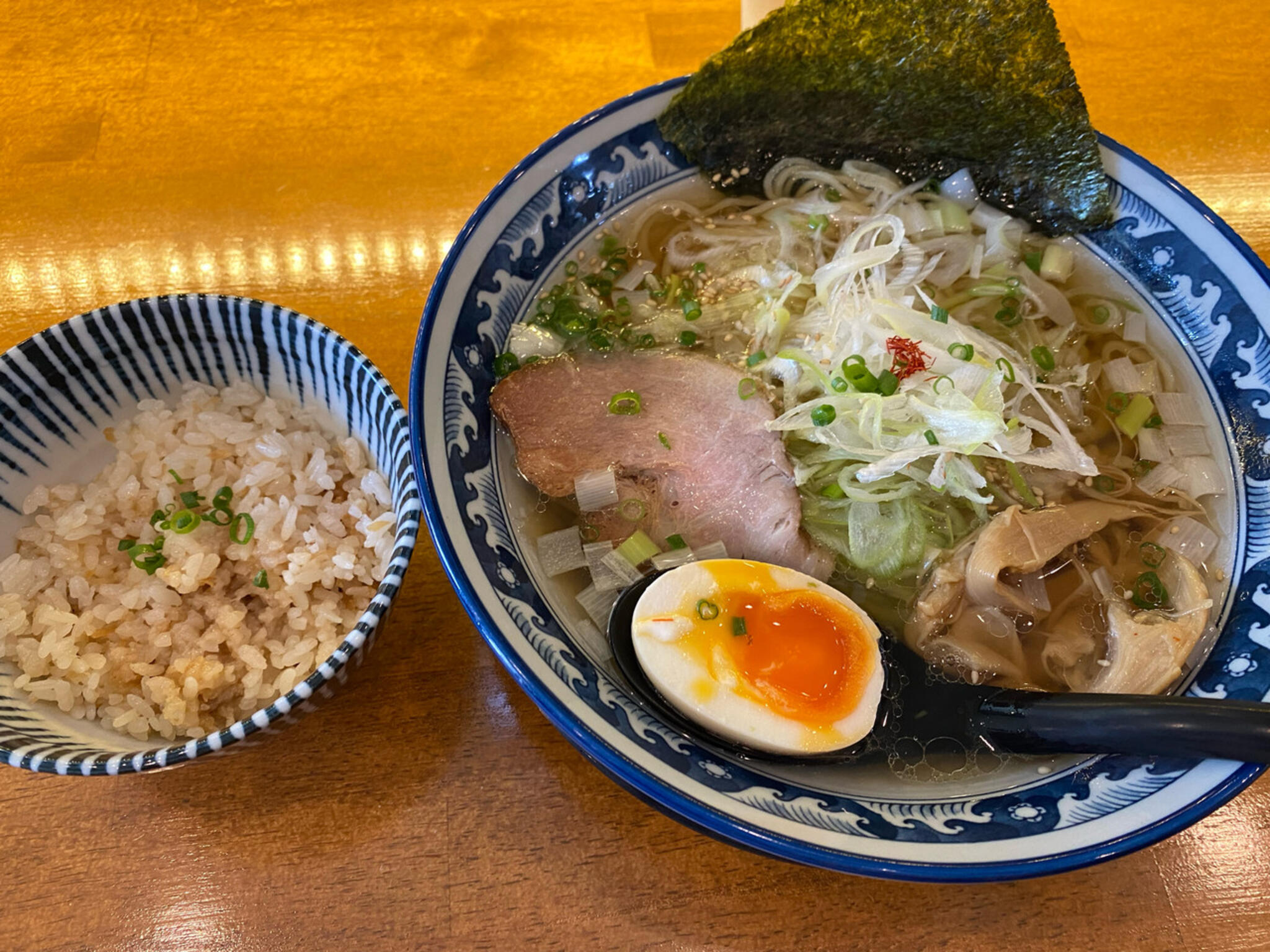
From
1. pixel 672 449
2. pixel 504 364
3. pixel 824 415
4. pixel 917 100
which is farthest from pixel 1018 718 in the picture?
pixel 917 100

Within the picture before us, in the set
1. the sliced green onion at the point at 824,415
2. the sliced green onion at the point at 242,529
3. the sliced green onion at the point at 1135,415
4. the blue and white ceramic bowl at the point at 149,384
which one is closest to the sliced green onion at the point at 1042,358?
→ the sliced green onion at the point at 1135,415

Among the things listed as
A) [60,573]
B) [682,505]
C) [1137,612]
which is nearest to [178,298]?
[60,573]

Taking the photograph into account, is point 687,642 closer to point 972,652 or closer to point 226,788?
point 972,652

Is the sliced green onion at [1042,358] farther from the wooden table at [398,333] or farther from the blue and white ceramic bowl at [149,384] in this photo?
the blue and white ceramic bowl at [149,384]

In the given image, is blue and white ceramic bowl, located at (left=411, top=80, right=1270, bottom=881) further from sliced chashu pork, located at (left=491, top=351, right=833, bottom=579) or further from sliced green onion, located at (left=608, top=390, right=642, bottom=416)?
sliced green onion, located at (left=608, top=390, right=642, bottom=416)

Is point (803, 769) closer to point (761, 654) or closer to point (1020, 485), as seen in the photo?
point (761, 654)
